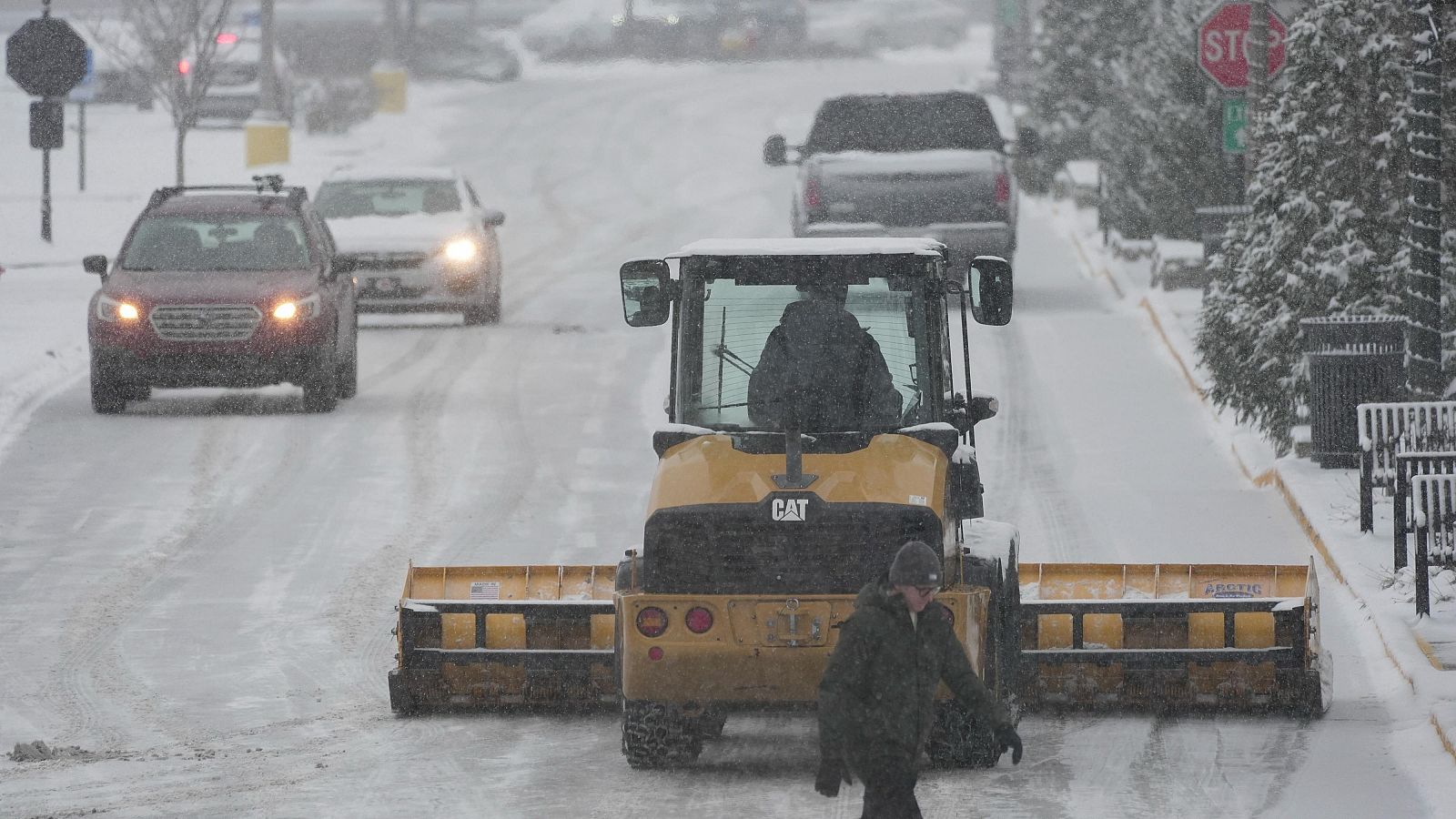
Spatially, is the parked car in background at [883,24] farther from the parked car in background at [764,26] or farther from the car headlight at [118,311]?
the car headlight at [118,311]

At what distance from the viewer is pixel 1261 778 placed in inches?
400

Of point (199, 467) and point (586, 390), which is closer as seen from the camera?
point (199, 467)

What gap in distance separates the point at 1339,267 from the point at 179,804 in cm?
1097

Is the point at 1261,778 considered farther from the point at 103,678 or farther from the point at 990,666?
the point at 103,678

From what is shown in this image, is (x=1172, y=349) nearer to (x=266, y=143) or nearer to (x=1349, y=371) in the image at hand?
(x=1349, y=371)

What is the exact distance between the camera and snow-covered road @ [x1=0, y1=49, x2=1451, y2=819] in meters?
10.1

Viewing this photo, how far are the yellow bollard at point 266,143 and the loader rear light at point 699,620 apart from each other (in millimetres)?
36914

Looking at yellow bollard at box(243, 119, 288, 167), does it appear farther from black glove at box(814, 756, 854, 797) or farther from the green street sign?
black glove at box(814, 756, 854, 797)

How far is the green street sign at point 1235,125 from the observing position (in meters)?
24.4

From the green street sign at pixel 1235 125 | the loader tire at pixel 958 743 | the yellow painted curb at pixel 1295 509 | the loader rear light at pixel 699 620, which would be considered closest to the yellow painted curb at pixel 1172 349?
the yellow painted curb at pixel 1295 509

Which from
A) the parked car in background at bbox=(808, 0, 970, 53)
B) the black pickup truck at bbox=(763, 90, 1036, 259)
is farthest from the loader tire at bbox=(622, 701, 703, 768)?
the parked car in background at bbox=(808, 0, 970, 53)

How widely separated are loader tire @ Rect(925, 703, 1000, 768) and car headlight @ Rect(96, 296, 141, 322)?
12.1 metres

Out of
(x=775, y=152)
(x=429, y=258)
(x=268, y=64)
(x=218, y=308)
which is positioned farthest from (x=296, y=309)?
(x=268, y=64)

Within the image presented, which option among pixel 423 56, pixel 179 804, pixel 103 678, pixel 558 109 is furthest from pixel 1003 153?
pixel 423 56
